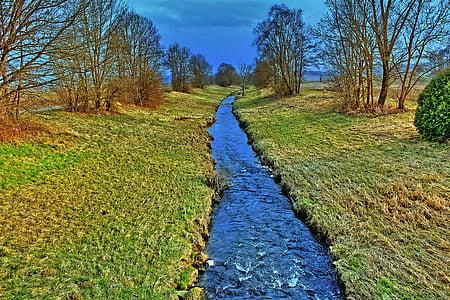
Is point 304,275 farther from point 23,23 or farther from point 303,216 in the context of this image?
point 23,23

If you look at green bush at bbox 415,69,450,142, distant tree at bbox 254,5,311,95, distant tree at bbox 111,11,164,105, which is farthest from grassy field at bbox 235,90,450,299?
distant tree at bbox 254,5,311,95

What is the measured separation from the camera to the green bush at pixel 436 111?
13.9 meters

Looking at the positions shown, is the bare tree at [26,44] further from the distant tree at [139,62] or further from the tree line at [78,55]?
the distant tree at [139,62]

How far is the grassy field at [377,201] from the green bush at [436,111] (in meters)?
0.69

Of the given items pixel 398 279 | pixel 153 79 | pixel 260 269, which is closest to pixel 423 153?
pixel 398 279

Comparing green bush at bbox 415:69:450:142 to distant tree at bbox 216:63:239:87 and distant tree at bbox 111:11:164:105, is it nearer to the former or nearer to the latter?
distant tree at bbox 111:11:164:105

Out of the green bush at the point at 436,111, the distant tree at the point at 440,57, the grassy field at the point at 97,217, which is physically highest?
the distant tree at the point at 440,57

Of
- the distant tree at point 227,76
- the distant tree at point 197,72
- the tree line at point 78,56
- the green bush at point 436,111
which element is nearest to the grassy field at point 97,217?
the tree line at point 78,56

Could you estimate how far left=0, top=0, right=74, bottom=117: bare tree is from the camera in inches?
454

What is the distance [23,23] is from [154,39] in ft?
83.0

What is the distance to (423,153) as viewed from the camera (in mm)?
12984

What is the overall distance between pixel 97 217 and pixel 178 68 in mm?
53212

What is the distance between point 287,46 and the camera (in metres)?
42.2

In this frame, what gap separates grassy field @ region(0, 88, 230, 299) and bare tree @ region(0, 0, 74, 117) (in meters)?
2.36
